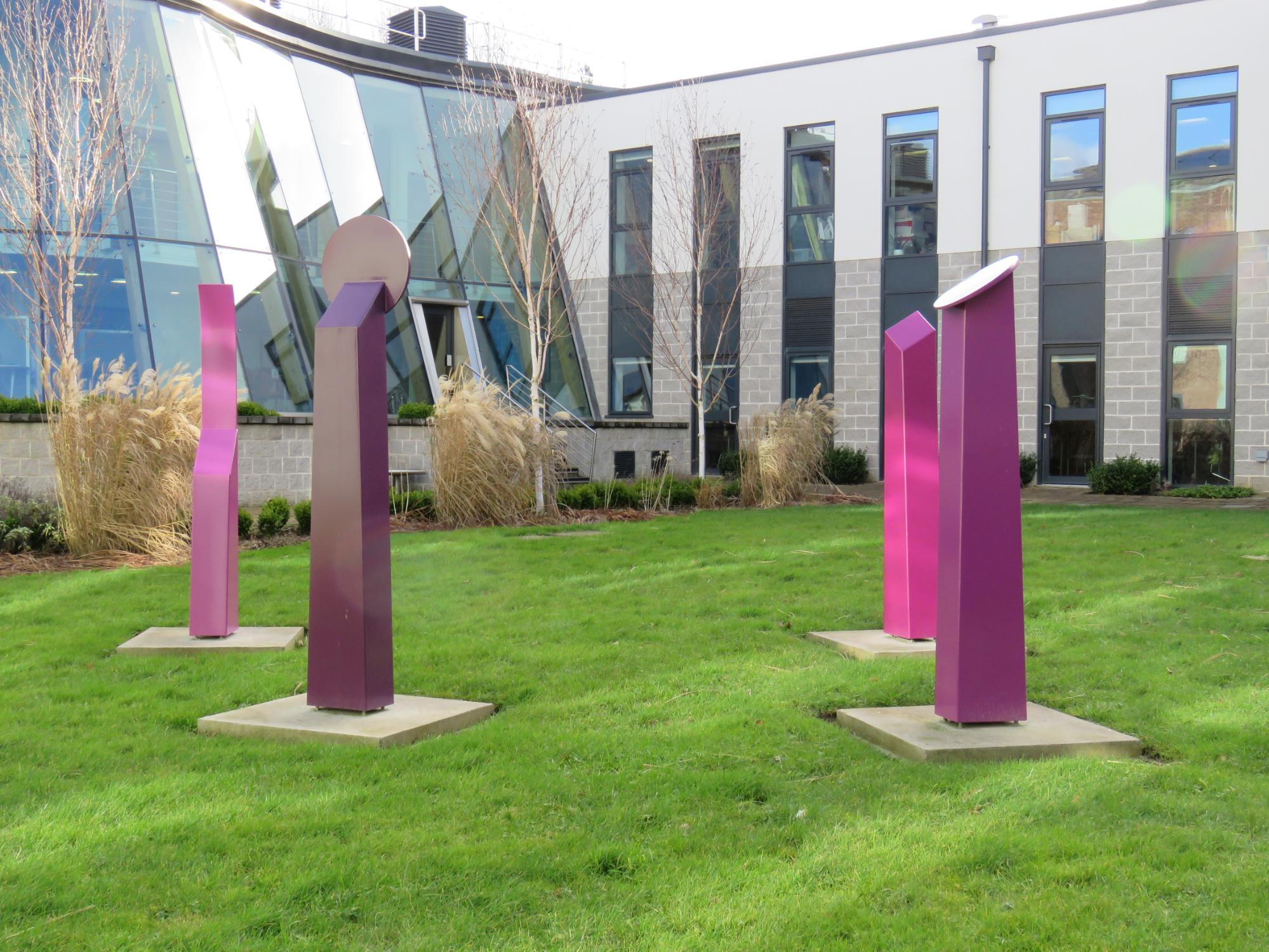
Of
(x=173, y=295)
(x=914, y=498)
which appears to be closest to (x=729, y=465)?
(x=173, y=295)

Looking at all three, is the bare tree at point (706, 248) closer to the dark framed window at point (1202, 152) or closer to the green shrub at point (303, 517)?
the dark framed window at point (1202, 152)

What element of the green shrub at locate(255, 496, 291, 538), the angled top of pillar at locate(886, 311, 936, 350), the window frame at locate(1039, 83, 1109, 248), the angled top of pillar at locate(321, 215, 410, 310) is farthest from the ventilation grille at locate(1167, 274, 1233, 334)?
the angled top of pillar at locate(321, 215, 410, 310)

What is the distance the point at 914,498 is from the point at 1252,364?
1231cm

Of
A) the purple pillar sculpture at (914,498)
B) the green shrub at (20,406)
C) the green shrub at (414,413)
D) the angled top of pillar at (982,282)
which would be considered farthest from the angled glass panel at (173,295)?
the angled top of pillar at (982,282)

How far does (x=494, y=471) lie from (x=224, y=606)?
5487 millimetres

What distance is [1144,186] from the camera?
631 inches

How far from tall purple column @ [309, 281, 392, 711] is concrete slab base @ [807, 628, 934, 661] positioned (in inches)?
91.6

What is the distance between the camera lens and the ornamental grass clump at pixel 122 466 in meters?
8.41

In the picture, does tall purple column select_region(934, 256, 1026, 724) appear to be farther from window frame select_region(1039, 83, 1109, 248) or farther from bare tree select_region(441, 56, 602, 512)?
window frame select_region(1039, 83, 1109, 248)

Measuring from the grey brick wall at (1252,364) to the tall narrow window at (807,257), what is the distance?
609cm

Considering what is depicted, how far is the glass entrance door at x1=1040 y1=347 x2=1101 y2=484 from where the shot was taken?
1645 centimetres

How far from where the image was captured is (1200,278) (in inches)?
620

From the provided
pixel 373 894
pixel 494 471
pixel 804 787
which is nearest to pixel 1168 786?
pixel 804 787

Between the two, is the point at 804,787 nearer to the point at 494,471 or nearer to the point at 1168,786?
the point at 1168,786
